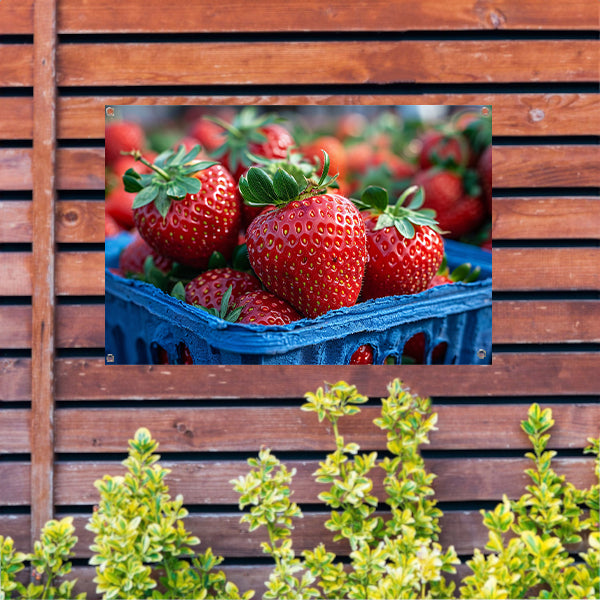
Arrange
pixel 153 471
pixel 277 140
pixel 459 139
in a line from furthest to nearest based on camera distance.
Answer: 1. pixel 459 139
2. pixel 277 140
3. pixel 153 471

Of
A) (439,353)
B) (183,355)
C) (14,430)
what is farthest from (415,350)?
(14,430)

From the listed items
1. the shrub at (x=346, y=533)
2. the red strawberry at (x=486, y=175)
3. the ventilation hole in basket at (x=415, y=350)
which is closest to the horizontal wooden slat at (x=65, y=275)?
the shrub at (x=346, y=533)

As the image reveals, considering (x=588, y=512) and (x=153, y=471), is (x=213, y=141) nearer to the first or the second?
(x=153, y=471)

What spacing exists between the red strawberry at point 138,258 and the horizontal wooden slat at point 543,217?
970 millimetres

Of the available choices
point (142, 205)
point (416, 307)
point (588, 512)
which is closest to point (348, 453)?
point (416, 307)

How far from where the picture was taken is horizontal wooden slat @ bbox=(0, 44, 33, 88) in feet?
5.90

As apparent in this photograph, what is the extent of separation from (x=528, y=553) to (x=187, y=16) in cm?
182

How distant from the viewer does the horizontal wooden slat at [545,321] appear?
1.83 m

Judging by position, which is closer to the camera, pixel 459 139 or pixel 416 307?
pixel 416 307

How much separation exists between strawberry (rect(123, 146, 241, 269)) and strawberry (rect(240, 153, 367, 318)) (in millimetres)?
89

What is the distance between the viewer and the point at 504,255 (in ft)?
6.01

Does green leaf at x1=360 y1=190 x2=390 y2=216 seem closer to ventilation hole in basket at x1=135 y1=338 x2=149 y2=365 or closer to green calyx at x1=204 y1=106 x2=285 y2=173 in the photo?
green calyx at x1=204 y1=106 x2=285 y2=173

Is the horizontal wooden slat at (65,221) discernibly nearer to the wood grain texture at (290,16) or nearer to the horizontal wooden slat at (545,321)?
the wood grain texture at (290,16)

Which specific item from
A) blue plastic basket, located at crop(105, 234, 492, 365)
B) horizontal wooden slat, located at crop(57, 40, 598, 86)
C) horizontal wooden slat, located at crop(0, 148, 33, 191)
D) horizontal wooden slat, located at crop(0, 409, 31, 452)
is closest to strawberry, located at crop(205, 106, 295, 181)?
horizontal wooden slat, located at crop(57, 40, 598, 86)
